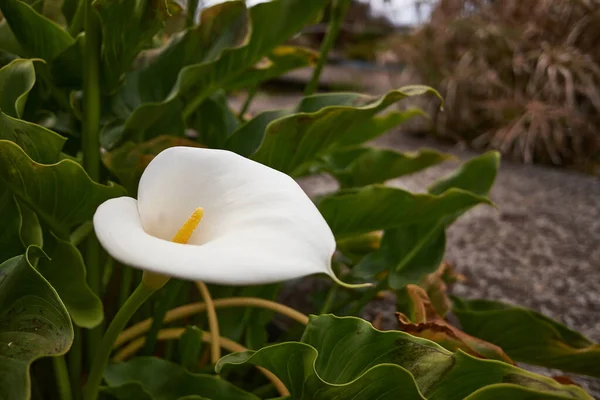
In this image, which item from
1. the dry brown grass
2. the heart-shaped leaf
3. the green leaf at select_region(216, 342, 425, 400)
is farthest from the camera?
the dry brown grass

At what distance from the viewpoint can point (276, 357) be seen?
39 centimetres

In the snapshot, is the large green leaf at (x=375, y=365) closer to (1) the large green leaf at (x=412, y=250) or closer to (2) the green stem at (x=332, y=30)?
(1) the large green leaf at (x=412, y=250)

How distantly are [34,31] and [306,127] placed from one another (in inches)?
11.9

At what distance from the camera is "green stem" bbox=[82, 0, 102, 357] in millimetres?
515

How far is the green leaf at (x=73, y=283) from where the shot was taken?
0.46m

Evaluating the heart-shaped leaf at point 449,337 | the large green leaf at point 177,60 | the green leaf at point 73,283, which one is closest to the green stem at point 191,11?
the large green leaf at point 177,60

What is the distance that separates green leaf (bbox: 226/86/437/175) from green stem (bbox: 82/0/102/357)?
147 millimetres

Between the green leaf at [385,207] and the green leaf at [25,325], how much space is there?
12.9 inches

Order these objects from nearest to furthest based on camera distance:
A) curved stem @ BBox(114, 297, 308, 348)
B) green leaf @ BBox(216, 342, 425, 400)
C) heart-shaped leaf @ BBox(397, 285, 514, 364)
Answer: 1. green leaf @ BBox(216, 342, 425, 400)
2. heart-shaped leaf @ BBox(397, 285, 514, 364)
3. curved stem @ BBox(114, 297, 308, 348)

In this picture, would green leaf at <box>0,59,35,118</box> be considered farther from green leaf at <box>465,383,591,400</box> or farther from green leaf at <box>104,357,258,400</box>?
green leaf at <box>465,383,591,400</box>

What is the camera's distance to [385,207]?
1.98 feet

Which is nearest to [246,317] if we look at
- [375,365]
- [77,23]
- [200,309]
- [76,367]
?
[200,309]

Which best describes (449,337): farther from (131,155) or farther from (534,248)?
(534,248)

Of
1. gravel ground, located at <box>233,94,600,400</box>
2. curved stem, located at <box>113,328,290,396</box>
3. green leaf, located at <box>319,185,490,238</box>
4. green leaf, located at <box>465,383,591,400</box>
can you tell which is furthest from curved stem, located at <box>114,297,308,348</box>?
gravel ground, located at <box>233,94,600,400</box>
